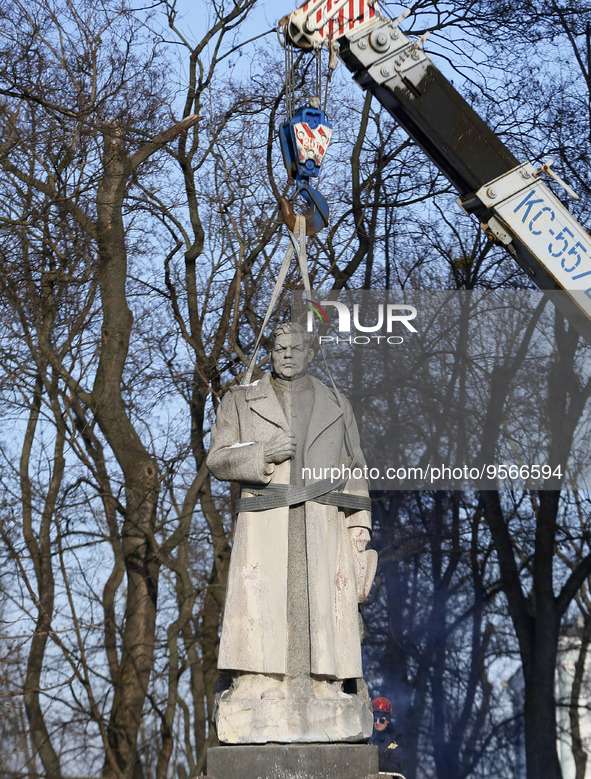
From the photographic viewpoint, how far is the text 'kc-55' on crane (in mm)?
6641

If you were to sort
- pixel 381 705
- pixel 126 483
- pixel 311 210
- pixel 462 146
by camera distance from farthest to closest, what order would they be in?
pixel 126 483, pixel 381 705, pixel 462 146, pixel 311 210

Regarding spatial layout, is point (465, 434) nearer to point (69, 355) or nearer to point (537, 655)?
point (537, 655)

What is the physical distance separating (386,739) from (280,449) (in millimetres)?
3852

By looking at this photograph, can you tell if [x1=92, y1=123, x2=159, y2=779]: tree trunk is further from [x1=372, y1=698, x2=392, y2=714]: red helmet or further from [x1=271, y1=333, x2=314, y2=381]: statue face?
[x1=271, y1=333, x2=314, y2=381]: statue face

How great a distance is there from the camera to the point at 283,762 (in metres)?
4.59

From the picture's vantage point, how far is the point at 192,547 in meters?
11.9

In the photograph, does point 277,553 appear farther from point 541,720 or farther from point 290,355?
point 541,720

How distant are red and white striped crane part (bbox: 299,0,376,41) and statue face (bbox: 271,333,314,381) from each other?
7.09 feet

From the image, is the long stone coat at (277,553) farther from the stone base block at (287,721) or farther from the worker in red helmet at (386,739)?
the worker in red helmet at (386,739)

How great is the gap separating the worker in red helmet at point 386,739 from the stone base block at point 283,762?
303cm

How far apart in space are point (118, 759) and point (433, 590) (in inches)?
151

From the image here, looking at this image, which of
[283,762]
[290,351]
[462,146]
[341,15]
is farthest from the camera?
[462,146]

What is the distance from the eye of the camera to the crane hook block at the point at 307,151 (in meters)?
5.57

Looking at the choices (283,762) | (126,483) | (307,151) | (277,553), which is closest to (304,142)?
(307,151)
